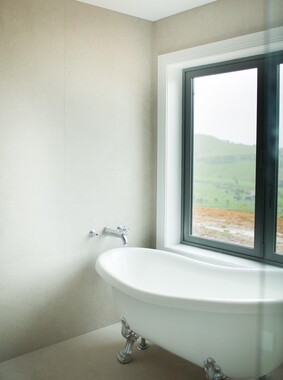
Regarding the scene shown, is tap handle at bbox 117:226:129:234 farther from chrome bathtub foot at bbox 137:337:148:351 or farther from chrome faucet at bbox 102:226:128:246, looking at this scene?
chrome bathtub foot at bbox 137:337:148:351

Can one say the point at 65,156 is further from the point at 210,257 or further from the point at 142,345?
the point at 142,345

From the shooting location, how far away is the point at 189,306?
7.00 ft

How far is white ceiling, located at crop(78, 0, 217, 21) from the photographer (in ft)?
9.71

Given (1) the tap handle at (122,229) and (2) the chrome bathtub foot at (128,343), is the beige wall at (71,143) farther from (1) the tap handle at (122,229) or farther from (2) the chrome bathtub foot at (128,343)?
(2) the chrome bathtub foot at (128,343)

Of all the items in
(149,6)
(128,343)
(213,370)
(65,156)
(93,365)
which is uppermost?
(149,6)

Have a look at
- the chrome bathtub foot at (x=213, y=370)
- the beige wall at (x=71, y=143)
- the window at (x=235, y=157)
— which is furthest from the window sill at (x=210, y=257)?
the chrome bathtub foot at (x=213, y=370)

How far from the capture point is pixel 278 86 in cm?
59

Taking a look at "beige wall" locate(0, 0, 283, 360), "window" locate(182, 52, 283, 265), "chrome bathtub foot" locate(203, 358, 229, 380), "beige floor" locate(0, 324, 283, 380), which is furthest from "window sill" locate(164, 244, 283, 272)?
"beige floor" locate(0, 324, 283, 380)

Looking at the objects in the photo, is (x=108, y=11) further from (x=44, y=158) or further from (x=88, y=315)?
(x=88, y=315)

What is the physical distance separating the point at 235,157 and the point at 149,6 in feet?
5.27

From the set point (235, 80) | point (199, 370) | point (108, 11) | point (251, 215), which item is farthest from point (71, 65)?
point (199, 370)

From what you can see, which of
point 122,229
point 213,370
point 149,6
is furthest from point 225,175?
point 149,6

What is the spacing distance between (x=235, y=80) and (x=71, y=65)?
3.96 ft

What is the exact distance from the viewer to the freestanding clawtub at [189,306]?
6.58 feet
